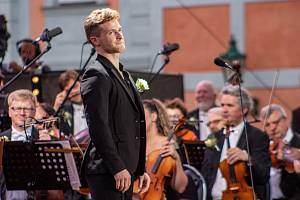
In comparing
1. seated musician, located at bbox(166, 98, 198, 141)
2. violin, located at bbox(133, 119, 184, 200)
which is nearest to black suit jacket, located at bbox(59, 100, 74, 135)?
seated musician, located at bbox(166, 98, 198, 141)

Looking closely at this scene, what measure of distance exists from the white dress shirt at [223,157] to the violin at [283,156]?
1.72 ft

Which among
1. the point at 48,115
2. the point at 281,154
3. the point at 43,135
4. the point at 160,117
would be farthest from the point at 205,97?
the point at 43,135

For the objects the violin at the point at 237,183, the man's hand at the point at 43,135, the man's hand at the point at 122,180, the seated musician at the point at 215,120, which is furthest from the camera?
the seated musician at the point at 215,120

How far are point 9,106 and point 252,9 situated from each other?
34.9 feet

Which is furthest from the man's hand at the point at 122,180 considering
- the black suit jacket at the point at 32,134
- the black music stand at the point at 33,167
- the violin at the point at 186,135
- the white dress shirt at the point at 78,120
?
the white dress shirt at the point at 78,120

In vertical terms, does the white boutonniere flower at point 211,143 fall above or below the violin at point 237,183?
above

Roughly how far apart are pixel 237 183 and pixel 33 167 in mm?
1895

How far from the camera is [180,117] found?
34.6ft

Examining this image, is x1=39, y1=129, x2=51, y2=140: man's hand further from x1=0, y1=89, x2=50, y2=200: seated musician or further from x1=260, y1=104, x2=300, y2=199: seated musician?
x1=260, y1=104, x2=300, y2=199: seated musician

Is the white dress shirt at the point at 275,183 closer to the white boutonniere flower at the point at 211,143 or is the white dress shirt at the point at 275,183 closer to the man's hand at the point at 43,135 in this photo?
the white boutonniere flower at the point at 211,143

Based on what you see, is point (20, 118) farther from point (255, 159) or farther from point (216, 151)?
point (255, 159)

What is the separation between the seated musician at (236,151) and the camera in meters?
9.08

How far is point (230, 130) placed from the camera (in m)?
9.42

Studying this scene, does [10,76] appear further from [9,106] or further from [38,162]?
[38,162]
